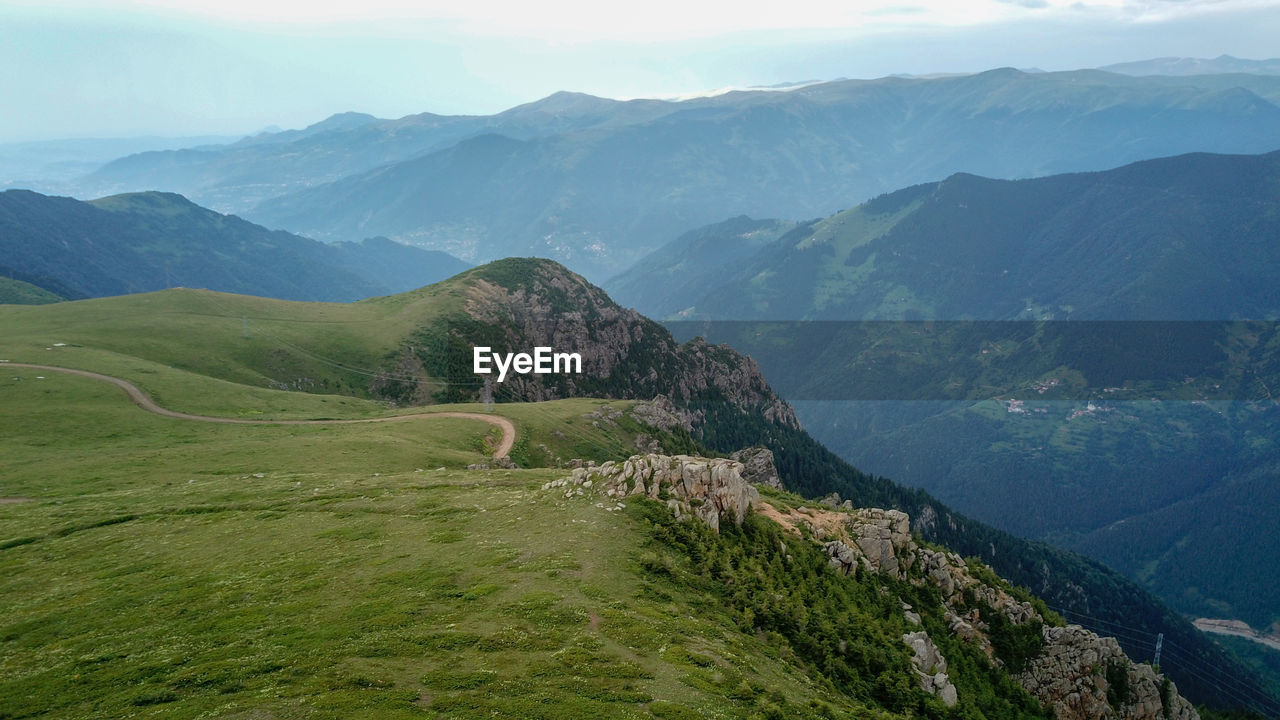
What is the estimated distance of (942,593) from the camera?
6156cm

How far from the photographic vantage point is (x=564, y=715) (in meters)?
27.4

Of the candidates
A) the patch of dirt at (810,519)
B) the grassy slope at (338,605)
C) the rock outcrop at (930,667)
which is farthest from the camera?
the patch of dirt at (810,519)

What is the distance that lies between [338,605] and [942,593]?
51362mm

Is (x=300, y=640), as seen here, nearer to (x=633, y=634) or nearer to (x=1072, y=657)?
(x=633, y=634)

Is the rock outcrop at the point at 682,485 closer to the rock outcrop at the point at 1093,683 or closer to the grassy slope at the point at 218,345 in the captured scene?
the rock outcrop at the point at 1093,683

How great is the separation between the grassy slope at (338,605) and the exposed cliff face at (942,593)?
18.3 feet

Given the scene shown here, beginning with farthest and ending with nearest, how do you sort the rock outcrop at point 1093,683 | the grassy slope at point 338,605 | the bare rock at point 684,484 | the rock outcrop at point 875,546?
the rock outcrop at point 1093,683
the rock outcrop at point 875,546
the bare rock at point 684,484
the grassy slope at point 338,605

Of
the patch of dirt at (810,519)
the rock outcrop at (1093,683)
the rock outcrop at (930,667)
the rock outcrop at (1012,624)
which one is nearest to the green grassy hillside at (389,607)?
the rock outcrop at (930,667)

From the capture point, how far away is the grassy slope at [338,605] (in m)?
29.1

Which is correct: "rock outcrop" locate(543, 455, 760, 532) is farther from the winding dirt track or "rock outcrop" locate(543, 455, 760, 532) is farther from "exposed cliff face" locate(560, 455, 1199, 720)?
the winding dirt track

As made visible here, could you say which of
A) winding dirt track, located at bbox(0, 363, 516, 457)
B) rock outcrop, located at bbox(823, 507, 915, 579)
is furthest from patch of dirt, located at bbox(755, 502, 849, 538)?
winding dirt track, located at bbox(0, 363, 516, 457)

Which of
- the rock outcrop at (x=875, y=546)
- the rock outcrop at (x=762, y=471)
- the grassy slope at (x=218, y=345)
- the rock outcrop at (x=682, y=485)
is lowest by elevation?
the rock outcrop at (x=762, y=471)

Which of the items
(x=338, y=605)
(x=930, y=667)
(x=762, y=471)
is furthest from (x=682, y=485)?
(x=762, y=471)

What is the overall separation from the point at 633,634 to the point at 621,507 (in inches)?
654
